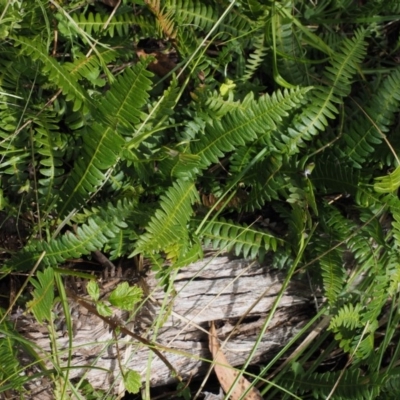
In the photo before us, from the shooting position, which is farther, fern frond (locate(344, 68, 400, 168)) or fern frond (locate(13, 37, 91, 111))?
fern frond (locate(344, 68, 400, 168))

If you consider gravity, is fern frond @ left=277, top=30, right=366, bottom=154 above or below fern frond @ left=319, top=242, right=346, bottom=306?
above

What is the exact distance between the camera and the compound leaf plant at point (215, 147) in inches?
86.4

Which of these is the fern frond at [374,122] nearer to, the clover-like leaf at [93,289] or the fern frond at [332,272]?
the fern frond at [332,272]

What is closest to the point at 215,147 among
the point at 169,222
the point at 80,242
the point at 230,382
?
the point at 169,222

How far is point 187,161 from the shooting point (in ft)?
7.18

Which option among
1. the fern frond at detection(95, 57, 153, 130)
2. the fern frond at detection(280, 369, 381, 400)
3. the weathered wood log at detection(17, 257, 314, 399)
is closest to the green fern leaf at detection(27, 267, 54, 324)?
the weathered wood log at detection(17, 257, 314, 399)

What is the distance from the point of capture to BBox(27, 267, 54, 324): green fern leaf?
2.10 m

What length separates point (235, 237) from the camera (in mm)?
2344

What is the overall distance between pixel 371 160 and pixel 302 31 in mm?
649

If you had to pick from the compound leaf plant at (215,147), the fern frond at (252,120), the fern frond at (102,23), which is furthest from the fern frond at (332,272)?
the fern frond at (102,23)

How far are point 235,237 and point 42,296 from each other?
79 cm

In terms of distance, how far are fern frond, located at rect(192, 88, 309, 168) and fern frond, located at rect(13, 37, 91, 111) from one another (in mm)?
512

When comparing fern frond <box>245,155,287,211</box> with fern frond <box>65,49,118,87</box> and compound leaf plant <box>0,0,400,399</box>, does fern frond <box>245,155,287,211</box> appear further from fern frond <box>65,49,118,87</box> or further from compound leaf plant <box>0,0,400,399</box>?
fern frond <box>65,49,118,87</box>

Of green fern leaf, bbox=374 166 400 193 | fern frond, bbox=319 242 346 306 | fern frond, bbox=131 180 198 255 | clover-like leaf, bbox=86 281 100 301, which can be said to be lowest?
clover-like leaf, bbox=86 281 100 301
